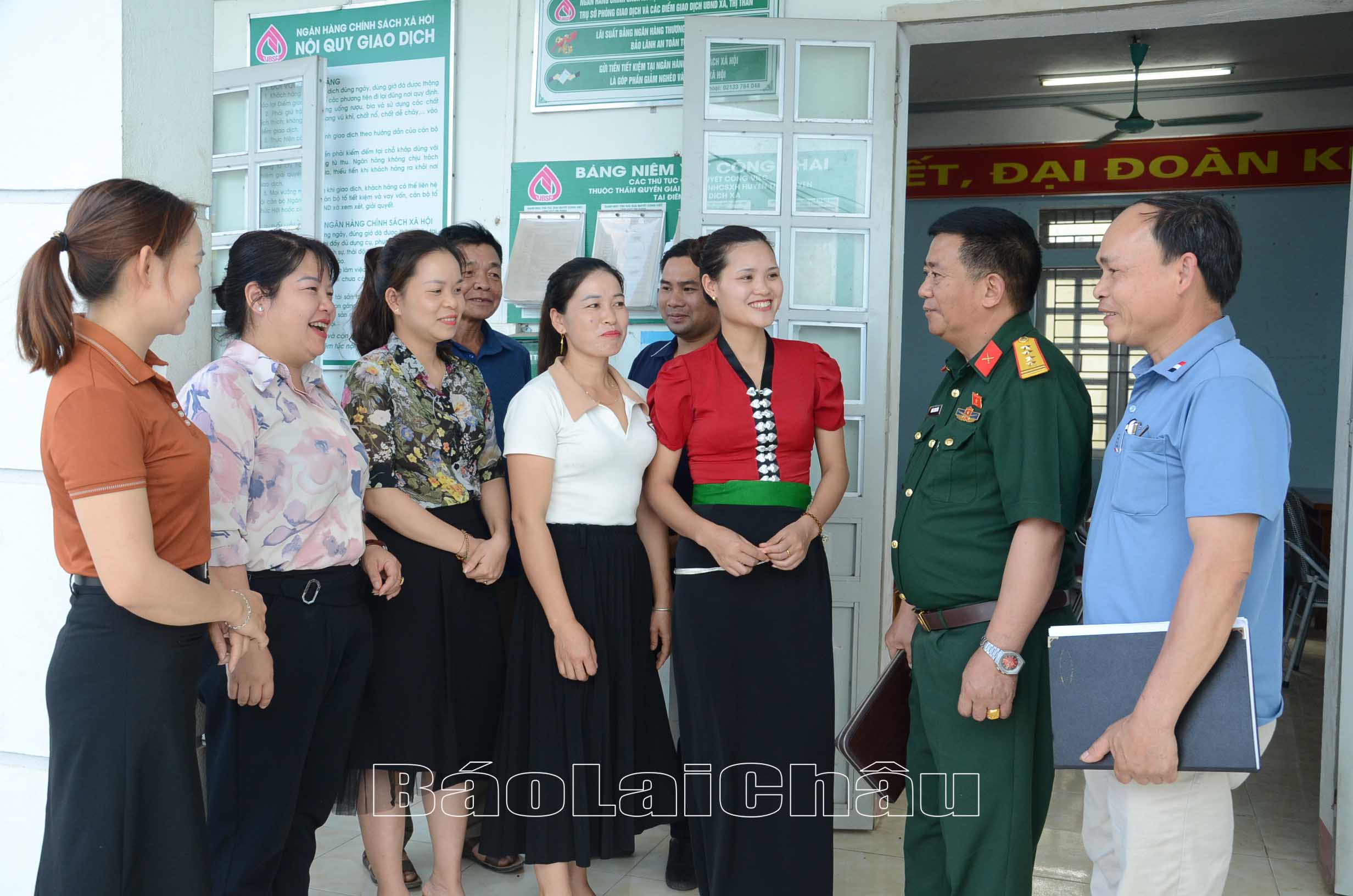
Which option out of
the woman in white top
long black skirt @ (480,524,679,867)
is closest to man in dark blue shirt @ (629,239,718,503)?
the woman in white top

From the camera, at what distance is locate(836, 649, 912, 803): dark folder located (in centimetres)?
223

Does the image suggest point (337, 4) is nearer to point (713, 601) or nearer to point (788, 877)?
point (713, 601)

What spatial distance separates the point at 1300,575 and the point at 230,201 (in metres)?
5.54

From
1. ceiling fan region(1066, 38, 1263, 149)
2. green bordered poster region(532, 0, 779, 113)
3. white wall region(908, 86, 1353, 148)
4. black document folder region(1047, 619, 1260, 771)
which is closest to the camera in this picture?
black document folder region(1047, 619, 1260, 771)

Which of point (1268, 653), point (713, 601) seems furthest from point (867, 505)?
point (1268, 653)

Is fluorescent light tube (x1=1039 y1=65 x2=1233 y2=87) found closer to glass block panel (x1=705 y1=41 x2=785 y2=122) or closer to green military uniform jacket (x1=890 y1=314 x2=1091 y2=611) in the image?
glass block panel (x1=705 y1=41 x2=785 y2=122)

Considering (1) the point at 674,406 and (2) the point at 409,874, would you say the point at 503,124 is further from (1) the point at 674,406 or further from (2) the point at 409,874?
(2) the point at 409,874

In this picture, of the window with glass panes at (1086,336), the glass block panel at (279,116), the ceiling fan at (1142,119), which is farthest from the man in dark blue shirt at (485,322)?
the window with glass panes at (1086,336)

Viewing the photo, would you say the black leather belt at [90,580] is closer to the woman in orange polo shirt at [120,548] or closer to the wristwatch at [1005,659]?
the woman in orange polo shirt at [120,548]

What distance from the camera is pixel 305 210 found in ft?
13.6

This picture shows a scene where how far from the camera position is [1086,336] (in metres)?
8.84

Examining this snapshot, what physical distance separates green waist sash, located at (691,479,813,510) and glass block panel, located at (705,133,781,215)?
1380 millimetres

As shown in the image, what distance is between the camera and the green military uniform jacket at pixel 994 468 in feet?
6.49

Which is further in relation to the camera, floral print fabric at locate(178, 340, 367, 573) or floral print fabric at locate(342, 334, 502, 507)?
floral print fabric at locate(342, 334, 502, 507)
